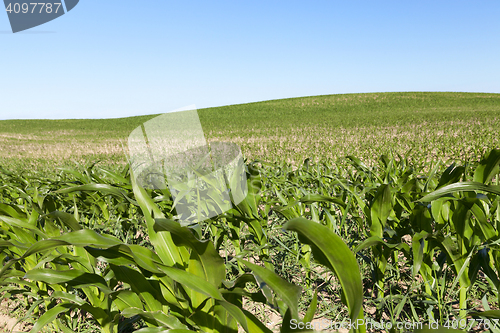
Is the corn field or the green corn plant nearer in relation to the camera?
the corn field

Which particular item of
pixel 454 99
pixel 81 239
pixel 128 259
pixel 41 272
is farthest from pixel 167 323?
pixel 454 99

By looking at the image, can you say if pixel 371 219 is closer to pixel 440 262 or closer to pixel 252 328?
pixel 440 262

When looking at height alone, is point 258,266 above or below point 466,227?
above

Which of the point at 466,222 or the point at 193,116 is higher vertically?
the point at 193,116

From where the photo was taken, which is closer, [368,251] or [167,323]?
[167,323]

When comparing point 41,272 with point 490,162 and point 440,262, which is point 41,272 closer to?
point 440,262

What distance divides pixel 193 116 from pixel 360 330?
125 centimetres

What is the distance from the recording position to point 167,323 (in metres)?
1.17

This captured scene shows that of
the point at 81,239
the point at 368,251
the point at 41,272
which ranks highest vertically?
the point at 81,239

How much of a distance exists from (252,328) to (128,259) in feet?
1.81

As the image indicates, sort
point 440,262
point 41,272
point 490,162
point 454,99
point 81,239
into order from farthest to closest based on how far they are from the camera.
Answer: point 454,99 < point 440,262 < point 490,162 < point 41,272 < point 81,239

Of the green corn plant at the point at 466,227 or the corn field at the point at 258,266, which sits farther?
the green corn plant at the point at 466,227

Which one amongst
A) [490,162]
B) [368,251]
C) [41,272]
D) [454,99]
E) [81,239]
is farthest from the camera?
[454,99]

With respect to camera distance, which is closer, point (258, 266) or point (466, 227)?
point (258, 266)
